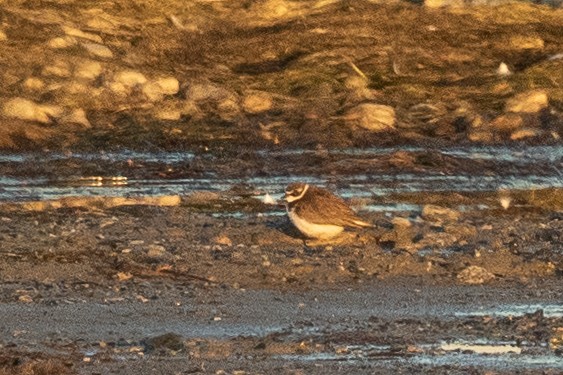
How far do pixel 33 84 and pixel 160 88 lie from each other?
1.12 meters

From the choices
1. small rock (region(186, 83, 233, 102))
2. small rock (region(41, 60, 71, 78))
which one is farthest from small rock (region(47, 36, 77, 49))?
small rock (region(186, 83, 233, 102))

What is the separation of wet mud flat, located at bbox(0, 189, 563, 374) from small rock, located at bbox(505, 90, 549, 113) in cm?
303

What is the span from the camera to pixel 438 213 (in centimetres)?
1078

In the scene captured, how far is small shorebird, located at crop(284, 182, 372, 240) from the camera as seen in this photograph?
9.81 m

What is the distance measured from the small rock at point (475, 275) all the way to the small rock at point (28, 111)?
540 cm

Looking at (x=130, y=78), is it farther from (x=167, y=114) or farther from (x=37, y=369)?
(x=37, y=369)

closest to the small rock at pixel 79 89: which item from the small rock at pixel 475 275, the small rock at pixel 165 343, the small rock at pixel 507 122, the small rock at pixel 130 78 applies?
the small rock at pixel 130 78

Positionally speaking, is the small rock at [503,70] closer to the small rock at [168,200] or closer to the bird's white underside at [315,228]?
the small rock at [168,200]

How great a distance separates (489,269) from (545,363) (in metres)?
2.21

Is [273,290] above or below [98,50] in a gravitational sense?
below

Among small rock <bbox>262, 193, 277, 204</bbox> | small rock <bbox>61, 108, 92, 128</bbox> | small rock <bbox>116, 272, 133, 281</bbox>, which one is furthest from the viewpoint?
small rock <bbox>61, 108, 92, 128</bbox>

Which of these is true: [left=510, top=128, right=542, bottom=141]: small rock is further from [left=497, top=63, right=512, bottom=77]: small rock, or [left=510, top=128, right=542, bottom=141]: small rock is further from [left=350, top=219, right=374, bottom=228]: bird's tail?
[left=350, top=219, right=374, bottom=228]: bird's tail

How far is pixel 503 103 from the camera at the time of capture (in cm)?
1480

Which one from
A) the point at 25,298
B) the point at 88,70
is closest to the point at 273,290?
the point at 25,298
